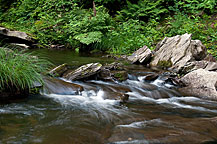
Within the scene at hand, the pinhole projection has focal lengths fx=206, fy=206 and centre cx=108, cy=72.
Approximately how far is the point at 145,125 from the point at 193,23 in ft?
33.4

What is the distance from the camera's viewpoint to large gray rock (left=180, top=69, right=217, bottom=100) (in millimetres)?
5336

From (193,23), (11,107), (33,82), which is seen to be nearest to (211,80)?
(33,82)

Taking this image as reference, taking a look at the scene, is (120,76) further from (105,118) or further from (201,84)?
(105,118)

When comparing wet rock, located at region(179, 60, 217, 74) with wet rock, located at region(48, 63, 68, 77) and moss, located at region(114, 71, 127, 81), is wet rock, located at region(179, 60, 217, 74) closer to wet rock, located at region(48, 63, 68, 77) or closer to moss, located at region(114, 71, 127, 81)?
moss, located at region(114, 71, 127, 81)

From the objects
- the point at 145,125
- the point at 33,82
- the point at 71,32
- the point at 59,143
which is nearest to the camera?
the point at 59,143

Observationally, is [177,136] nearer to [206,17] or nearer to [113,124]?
[113,124]

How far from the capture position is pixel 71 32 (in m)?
12.8

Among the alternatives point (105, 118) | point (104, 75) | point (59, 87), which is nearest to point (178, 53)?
point (104, 75)

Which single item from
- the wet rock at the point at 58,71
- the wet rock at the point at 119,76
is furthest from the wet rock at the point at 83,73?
the wet rock at the point at 119,76

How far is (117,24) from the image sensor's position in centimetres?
1370

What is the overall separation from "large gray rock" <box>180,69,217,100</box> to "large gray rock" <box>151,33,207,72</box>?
166 cm

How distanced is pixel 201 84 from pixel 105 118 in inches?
135

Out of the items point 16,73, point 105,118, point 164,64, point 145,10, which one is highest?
point 145,10

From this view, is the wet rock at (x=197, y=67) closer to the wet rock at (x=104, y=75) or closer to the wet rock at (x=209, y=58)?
the wet rock at (x=209, y=58)
